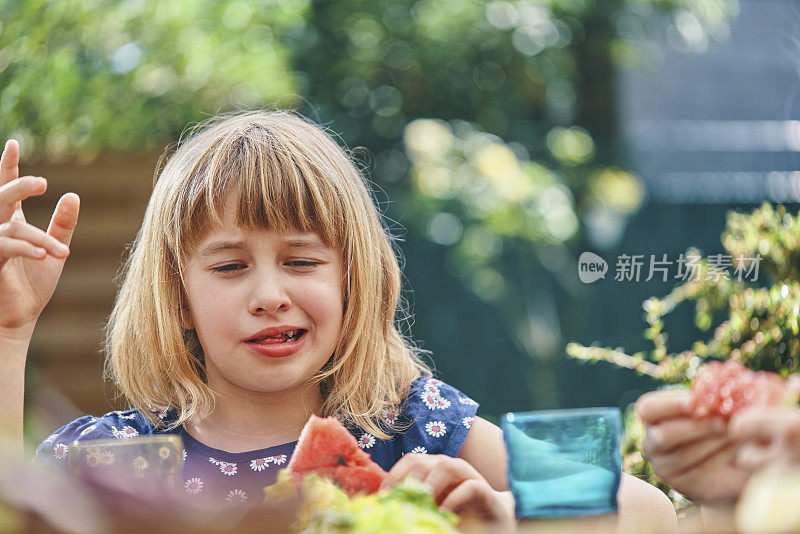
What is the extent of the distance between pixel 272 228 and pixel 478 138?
14.3ft

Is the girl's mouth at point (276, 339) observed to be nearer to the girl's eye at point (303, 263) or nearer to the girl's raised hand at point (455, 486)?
the girl's eye at point (303, 263)

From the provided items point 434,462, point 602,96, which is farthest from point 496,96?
point 434,462

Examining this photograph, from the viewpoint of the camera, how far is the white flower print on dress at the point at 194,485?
4.91 ft

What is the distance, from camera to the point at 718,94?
704 centimetres

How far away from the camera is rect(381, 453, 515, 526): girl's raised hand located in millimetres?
799

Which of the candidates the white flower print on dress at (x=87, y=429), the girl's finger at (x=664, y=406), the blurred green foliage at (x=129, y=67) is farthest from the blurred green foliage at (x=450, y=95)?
the girl's finger at (x=664, y=406)

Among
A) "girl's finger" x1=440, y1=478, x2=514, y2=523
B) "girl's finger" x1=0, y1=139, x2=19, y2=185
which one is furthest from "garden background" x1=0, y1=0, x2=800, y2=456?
"girl's finger" x1=440, y1=478, x2=514, y2=523

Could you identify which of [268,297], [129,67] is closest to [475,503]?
[268,297]

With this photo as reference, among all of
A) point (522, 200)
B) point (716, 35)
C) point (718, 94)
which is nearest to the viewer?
point (522, 200)

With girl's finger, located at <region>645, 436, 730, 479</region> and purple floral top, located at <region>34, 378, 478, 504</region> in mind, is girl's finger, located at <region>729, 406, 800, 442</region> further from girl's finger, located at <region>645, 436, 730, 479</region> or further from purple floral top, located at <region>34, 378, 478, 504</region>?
purple floral top, located at <region>34, 378, 478, 504</region>

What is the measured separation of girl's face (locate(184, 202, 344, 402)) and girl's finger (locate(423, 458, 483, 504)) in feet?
2.00

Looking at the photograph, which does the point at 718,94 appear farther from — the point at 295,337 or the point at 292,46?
the point at 295,337

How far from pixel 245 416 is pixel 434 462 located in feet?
2.58

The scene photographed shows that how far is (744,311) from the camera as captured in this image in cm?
157
